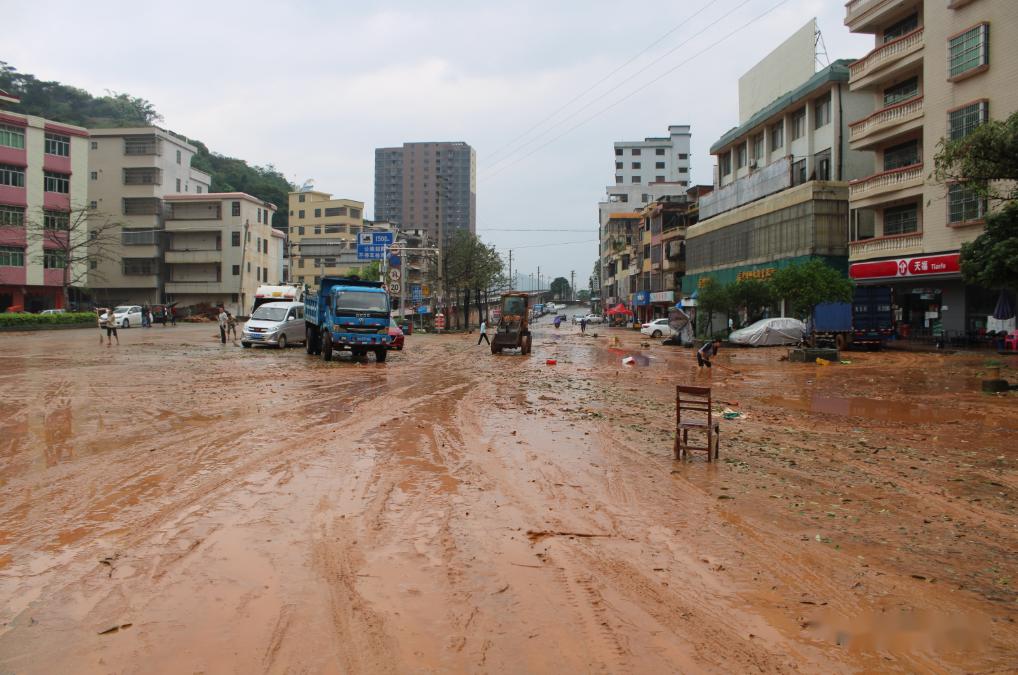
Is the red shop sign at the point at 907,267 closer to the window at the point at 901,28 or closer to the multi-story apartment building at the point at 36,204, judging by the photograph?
the window at the point at 901,28

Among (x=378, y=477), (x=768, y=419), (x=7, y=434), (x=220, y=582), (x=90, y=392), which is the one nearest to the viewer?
(x=220, y=582)

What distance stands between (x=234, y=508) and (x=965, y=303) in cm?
3115

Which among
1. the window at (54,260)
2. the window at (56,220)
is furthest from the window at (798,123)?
the window at (54,260)

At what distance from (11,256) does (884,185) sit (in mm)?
57433

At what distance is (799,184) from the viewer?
39.9m

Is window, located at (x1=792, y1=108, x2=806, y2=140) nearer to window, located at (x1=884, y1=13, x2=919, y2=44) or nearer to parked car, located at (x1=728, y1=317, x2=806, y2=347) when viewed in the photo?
window, located at (x1=884, y1=13, x2=919, y2=44)

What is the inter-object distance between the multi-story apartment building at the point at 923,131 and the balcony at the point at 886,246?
5 cm

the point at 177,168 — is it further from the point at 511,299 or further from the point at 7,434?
the point at 7,434

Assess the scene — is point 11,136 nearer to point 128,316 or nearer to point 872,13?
point 128,316

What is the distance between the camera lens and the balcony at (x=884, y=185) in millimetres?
30117

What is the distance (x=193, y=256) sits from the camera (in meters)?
68.8

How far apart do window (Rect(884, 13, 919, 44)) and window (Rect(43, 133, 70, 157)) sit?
188 feet

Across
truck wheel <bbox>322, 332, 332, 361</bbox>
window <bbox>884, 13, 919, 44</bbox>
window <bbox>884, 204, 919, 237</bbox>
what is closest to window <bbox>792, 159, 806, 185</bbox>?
window <bbox>884, 204, 919, 237</bbox>

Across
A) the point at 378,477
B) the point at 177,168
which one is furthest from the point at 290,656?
the point at 177,168
